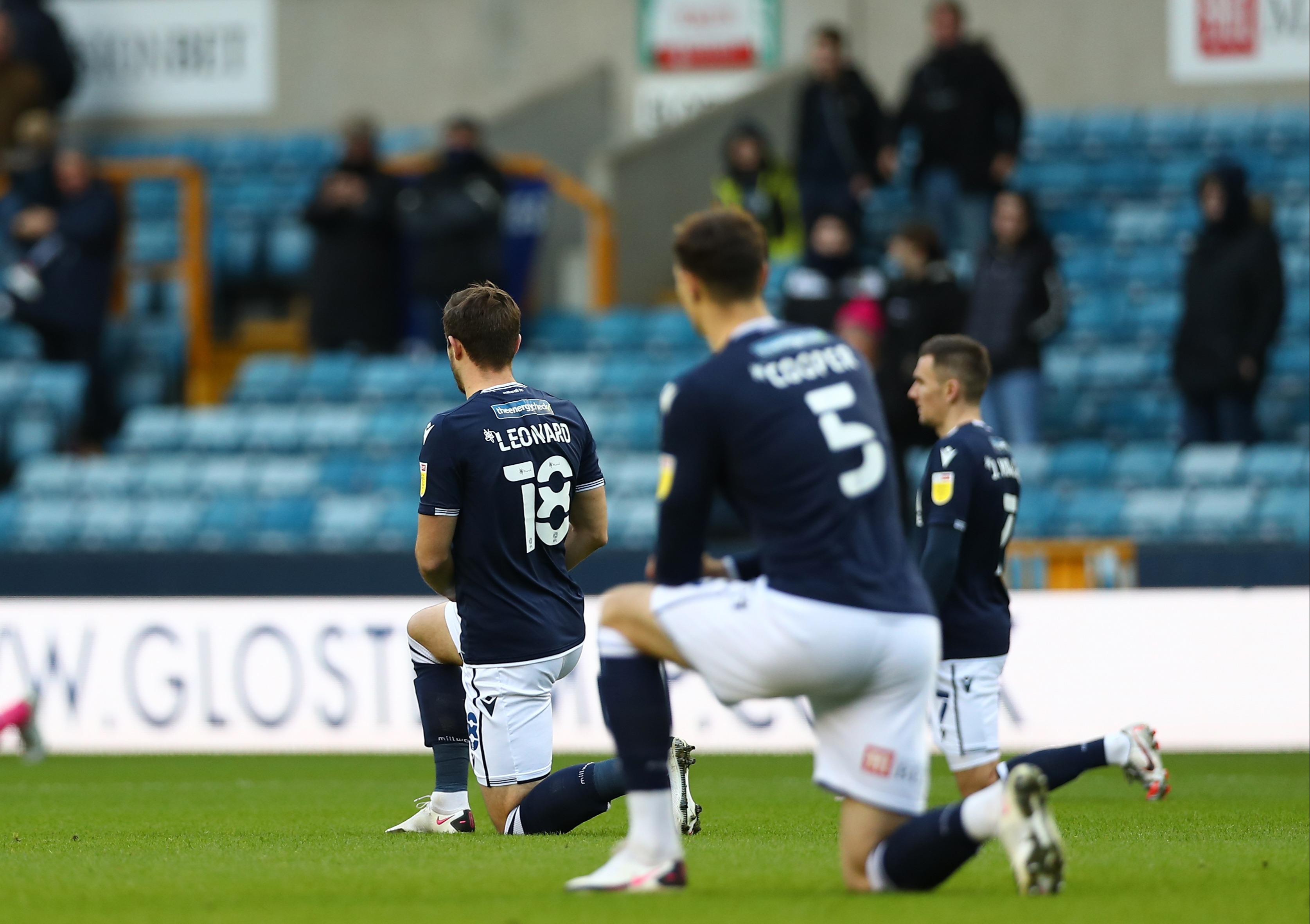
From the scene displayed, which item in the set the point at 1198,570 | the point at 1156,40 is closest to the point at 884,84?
the point at 1156,40

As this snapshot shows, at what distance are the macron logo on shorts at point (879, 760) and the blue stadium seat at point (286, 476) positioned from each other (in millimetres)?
10335

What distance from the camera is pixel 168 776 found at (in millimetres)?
10117

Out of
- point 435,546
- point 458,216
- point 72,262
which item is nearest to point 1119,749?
point 435,546

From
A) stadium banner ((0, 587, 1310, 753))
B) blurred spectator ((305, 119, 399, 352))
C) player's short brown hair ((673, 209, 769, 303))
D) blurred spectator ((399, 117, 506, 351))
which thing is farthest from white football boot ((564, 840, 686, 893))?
blurred spectator ((305, 119, 399, 352))

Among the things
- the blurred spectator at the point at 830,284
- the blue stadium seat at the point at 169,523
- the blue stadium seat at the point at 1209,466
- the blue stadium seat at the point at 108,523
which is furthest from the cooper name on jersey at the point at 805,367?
the blue stadium seat at the point at 108,523

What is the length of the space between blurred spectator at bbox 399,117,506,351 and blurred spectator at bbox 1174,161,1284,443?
5.17 meters

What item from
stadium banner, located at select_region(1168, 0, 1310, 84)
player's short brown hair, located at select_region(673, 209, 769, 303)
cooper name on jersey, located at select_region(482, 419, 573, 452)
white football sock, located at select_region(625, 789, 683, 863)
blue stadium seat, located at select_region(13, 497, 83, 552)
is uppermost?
stadium banner, located at select_region(1168, 0, 1310, 84)

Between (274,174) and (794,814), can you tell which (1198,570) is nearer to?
(794,814)

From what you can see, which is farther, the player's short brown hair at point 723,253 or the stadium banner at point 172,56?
the stadium banner at point 172,56

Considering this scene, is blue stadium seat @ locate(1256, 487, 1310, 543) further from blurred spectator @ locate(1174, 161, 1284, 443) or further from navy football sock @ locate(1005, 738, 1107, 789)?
navy football sock @ locate(1005, 738, 1107, 789)

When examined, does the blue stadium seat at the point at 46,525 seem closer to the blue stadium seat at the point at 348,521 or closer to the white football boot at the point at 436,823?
the blue stadium seat at the point at 348,521

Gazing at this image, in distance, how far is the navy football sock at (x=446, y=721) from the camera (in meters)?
6.81

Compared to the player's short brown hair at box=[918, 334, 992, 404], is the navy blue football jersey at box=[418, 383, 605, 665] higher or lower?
lower

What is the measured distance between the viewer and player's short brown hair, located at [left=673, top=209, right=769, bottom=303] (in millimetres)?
4629
